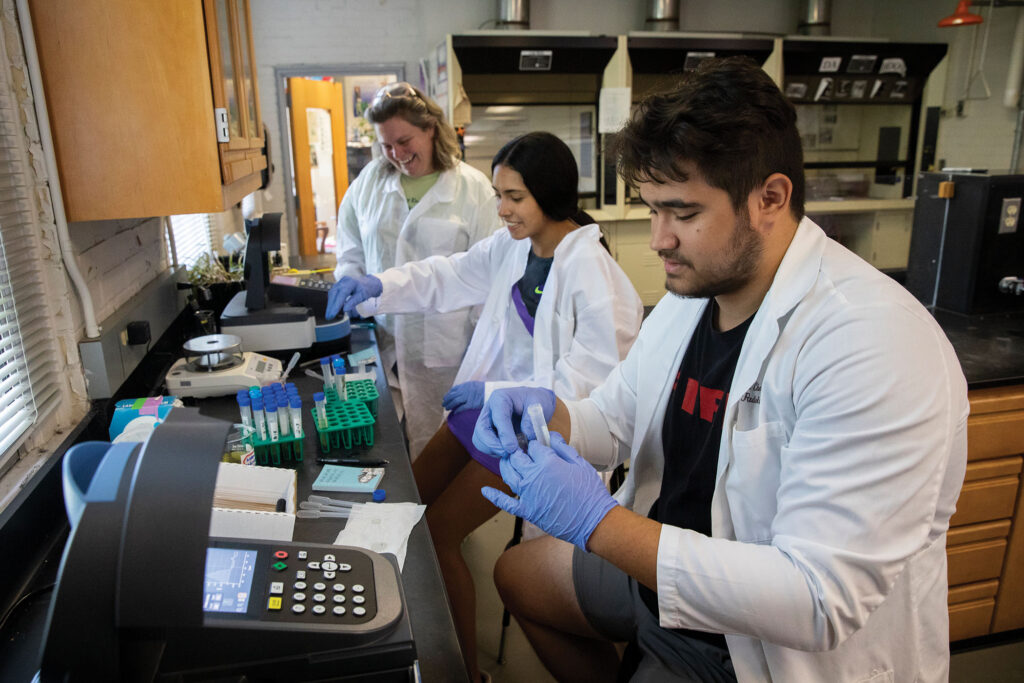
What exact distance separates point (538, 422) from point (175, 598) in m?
0.73

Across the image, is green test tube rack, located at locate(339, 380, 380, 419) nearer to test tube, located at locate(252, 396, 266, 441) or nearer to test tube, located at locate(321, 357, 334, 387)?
test tube, located at locate(321, 357, 334, 387)

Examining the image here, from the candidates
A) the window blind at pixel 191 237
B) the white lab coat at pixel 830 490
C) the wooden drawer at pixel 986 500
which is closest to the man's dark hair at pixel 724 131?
the white lab coat at pixel 830 490

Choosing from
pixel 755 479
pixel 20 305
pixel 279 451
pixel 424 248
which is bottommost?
pixel 279 451

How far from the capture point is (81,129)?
140cm

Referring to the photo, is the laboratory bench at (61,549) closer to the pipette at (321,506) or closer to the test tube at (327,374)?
the pipette at (321,506)

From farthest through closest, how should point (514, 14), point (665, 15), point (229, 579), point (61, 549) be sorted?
point (665, 15)
point (514, 14)
point (61, 549)
point (229, 579)

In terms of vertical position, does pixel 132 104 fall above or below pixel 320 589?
above

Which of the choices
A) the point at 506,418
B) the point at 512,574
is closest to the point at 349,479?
the point at 506,418

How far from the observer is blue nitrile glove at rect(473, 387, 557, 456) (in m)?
1.23

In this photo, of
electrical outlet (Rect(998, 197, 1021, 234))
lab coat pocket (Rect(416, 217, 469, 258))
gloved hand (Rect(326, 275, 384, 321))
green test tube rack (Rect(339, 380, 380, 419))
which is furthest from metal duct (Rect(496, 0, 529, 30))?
green test tube rack (Rect(339, 380, 380, 419))

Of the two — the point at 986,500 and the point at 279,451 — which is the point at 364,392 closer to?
the point at 279,451

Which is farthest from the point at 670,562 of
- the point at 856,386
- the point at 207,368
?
the point at 207,368

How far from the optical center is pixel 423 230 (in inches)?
103

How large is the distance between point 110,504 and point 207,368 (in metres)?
1.28
